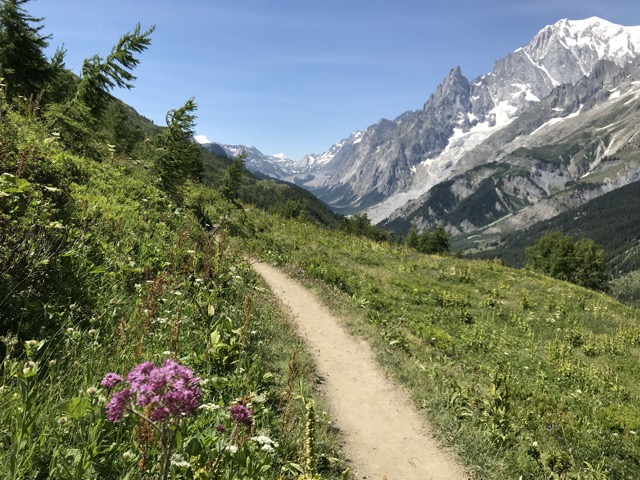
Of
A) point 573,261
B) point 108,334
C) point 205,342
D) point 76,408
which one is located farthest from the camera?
point 573,261

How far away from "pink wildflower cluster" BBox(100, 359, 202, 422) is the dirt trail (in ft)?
17.2

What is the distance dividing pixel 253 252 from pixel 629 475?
15.5m

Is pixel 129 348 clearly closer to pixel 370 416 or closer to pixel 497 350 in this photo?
pixel 370 416

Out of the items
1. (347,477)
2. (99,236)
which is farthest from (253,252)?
(347,477)

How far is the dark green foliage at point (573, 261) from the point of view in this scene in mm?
63344

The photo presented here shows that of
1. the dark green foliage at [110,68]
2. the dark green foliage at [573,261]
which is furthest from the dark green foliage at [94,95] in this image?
the dark green foliage at [573,261]

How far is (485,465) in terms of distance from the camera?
7.39 m

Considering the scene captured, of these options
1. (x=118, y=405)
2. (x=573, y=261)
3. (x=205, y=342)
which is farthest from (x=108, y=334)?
(x=573, y=261)

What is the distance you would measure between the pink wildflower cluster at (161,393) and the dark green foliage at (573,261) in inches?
2689

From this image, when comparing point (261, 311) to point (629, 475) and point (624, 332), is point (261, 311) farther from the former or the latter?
point (624, 332)

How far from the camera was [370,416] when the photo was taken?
8258mm

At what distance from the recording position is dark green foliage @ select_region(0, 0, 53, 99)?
20.4 meters

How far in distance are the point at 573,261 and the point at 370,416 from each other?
68.9 metres

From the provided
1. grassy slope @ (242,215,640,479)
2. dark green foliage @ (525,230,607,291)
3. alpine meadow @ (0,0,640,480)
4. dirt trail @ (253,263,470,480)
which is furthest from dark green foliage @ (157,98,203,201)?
dark green foliage @ (525,230,607,291)
